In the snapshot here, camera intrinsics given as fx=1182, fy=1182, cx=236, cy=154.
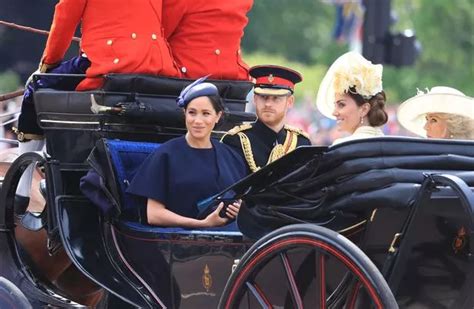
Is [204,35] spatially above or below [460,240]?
above

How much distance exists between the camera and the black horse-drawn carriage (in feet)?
15.6

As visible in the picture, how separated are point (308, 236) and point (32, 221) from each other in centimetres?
241

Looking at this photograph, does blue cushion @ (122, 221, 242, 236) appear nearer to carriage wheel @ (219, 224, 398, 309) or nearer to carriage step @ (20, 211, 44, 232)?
carriage wheel @ (219, 224, 398, 309)

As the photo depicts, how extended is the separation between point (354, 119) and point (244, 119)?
1130mm

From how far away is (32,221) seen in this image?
6672 mm

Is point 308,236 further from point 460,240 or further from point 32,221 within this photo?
point 32,221

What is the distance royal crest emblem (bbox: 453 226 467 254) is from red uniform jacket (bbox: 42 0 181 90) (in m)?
2.13

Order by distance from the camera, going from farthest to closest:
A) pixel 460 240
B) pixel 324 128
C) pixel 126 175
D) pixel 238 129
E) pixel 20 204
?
pixel 324 128, pixel 20 204, pixel 238 129, pixel 126 175, pixel 460 240

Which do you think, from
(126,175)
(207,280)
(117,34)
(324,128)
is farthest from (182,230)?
(324,128)

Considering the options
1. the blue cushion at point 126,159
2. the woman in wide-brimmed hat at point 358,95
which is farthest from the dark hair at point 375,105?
the blue cushion at point 126,159

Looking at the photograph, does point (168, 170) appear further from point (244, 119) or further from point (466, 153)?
point (466, 153)

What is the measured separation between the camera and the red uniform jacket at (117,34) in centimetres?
628

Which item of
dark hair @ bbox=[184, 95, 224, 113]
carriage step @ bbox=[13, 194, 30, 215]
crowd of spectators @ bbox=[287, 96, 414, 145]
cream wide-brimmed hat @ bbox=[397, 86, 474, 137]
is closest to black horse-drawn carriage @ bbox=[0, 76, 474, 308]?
dark hair @ bbox=[184, 95, 224, 113]

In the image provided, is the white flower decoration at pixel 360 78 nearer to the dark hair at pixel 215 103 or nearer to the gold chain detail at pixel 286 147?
the dark hair at pixel 215 103
